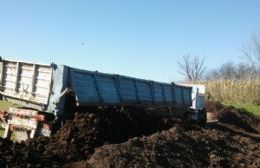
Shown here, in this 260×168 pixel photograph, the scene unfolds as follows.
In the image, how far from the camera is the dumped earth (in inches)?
376

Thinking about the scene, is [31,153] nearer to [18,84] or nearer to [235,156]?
[18,84]

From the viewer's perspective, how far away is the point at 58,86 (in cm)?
1200

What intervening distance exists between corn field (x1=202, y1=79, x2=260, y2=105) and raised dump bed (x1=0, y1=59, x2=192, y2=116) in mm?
30409

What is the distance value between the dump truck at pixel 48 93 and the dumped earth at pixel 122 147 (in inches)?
15.8

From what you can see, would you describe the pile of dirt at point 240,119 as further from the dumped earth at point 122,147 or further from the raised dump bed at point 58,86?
the raised dump bed at point 58,86

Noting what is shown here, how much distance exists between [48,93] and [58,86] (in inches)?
15.5

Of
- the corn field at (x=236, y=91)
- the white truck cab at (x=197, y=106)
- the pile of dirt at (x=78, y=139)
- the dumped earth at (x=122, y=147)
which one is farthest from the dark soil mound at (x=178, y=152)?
the corn field at (x=236, y=91)

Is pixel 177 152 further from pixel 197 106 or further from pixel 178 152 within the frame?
pixel 197 106

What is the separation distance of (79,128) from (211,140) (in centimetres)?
405

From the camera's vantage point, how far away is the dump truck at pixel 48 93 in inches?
476

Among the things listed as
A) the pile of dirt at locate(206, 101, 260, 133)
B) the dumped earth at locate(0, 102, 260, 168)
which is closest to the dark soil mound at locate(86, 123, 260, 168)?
the dumped earth at locate(0, 102, 260, 168)

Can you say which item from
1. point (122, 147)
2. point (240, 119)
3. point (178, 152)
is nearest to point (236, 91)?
point (240, 119)

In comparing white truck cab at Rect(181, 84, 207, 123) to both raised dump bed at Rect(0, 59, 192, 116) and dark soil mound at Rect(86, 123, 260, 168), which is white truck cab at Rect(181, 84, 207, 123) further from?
dark soil mound at Rect(86, 123, 260, 168)

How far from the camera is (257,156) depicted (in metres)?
13.0
